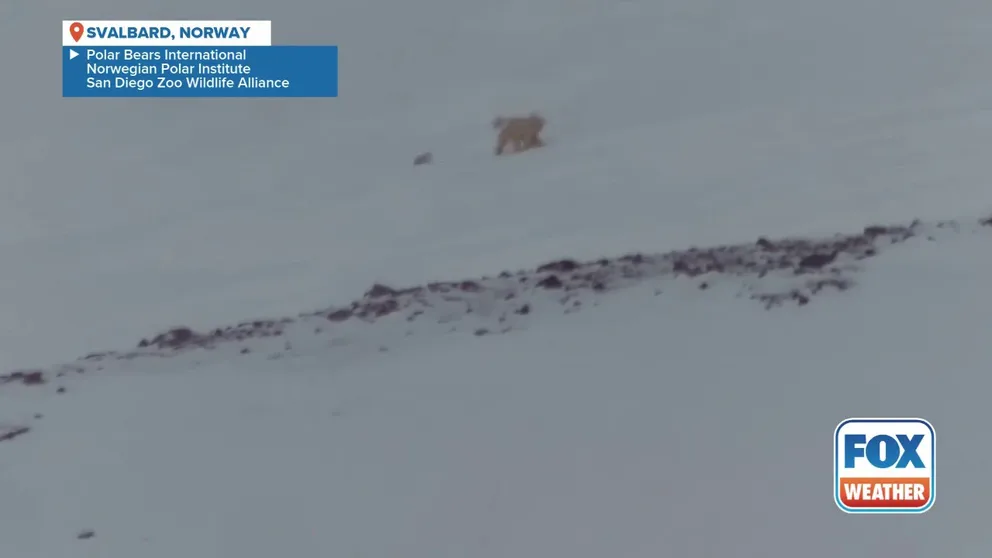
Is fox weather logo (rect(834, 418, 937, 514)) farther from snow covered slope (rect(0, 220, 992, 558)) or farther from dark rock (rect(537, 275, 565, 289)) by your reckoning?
dark rock (rect(537, 275, 565, 289))

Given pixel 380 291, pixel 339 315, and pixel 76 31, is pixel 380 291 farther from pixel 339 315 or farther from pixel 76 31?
pixel 76 31

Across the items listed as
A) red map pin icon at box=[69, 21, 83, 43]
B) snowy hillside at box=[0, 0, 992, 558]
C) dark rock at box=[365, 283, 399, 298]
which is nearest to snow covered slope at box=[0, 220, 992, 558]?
snowy hillside at box=[0, 0, 992, 558]

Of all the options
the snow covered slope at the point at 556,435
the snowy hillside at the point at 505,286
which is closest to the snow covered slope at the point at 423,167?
the snowy hillside at the point at 505,286

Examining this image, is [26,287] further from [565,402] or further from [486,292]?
[565,402]

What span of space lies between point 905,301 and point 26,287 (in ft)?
5.66

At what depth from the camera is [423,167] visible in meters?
1.57

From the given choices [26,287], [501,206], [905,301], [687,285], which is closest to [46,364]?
[26,287]

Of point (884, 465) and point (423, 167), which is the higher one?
point (423, 167)

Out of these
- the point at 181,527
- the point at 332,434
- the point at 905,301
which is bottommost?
the point at 181,527

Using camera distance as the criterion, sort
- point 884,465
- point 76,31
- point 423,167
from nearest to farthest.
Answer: point 884,465 < point 76,31 < point 423,167

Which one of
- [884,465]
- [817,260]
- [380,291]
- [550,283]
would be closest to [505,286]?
[550,283]

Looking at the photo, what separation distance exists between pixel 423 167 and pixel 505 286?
12.4 inches

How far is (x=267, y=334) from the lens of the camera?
1.49 meters

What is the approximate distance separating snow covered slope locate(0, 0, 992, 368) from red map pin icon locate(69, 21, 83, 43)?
0.03 metres
